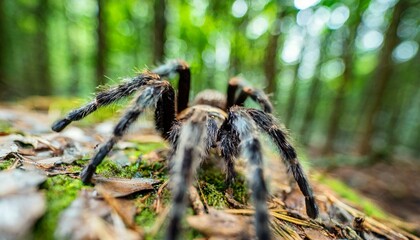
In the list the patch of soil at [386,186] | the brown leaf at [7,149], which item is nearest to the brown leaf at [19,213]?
the brown leaf at [7,149]

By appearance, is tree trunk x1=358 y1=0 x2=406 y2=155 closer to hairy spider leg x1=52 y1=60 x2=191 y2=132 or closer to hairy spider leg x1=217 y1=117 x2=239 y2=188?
hairy spider leg x1=217 y1=117 x2=239 y2=188

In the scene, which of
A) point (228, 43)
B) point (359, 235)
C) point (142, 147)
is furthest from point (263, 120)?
point (228, 43)

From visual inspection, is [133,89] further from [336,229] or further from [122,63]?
[122,63]

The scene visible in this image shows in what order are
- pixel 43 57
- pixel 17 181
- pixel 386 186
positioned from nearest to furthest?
pixel 17 181 → pixel 386 186 → pixel 43 57

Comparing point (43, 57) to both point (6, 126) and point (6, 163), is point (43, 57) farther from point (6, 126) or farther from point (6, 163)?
point (6, 163)

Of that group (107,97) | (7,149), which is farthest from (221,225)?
(7,149)

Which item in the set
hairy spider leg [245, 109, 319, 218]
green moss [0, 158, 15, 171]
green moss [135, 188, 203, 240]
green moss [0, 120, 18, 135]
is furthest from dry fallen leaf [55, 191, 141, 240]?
green moss [0, 120, 18, 135]
